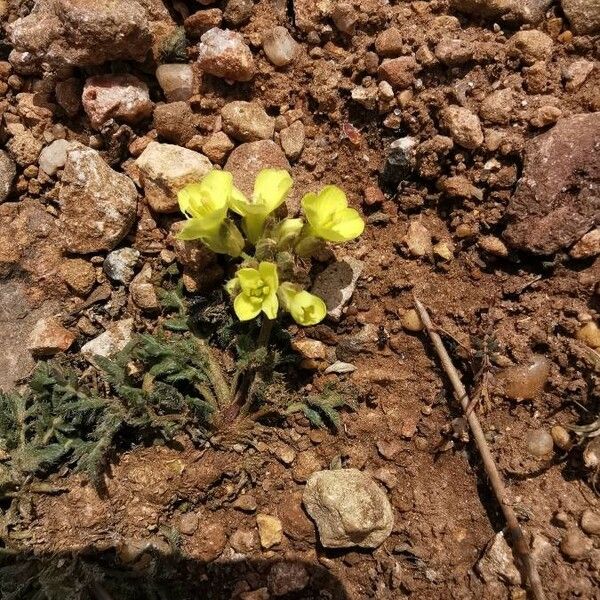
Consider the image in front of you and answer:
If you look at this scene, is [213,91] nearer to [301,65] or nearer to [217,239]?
[301,65]

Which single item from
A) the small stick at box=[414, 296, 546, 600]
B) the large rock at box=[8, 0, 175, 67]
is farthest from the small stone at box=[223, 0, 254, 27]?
the small stick at box=[414, 296, 546, 600]

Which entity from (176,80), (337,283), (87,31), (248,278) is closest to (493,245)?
(337,283)

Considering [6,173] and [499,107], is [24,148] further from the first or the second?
[499,107]

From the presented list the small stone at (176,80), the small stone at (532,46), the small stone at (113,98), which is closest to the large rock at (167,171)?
the small stone at (113,98)

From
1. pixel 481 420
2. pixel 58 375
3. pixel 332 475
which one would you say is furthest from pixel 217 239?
pixel 481 420

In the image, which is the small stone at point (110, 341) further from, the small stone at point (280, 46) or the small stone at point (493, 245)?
the small stone at point (493, 245)

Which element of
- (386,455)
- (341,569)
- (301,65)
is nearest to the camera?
(341,569)
